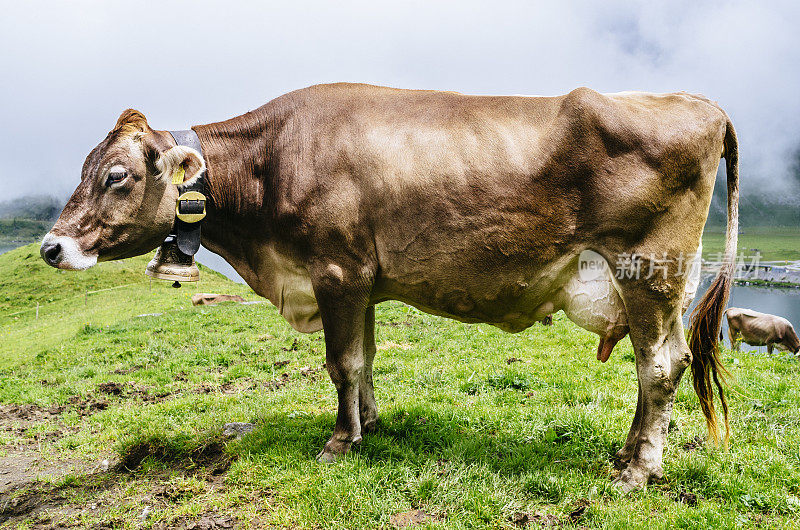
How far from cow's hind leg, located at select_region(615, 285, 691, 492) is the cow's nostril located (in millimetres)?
4419

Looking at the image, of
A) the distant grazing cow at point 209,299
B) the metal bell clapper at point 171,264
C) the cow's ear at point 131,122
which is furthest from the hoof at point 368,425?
the distant grazing cow at point 209,299

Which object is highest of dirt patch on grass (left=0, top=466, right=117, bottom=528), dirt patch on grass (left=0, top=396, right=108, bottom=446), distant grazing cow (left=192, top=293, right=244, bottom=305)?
dirt patch on grass (left=0, top=466, right=117, bottom=528)

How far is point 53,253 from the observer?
3984 mm

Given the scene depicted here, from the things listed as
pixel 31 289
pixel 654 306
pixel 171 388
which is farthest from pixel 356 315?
pixel 31 289

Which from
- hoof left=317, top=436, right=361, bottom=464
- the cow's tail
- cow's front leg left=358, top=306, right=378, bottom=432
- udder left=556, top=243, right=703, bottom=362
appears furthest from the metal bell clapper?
the cow's tail

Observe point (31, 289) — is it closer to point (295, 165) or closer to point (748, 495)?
point (295, 165)

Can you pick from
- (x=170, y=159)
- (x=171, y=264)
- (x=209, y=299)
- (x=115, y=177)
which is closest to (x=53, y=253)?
(x=115, y=177)

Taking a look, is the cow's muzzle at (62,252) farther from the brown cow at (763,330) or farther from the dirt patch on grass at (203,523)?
the brown cow at (763,330)

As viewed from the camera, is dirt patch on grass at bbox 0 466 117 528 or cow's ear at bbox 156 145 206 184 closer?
dirt patch on grass at bbox 0 466 117 528

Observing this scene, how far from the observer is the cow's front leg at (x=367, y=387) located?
4.92m

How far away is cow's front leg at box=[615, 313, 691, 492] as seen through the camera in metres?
3.90

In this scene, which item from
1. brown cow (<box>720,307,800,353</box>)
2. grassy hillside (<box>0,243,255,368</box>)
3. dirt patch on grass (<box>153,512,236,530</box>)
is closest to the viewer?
dirt patch on grass (<box>153,512,236,530</box>)

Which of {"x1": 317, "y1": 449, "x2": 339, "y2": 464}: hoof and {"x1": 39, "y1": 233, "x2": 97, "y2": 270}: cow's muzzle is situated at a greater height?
{"x1": 39, "y1": 233, "x2": 97, "y2": 270}: cow's muzzle

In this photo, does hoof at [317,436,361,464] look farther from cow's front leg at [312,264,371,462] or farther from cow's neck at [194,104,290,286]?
cow's neck at [194,104,290,286]
